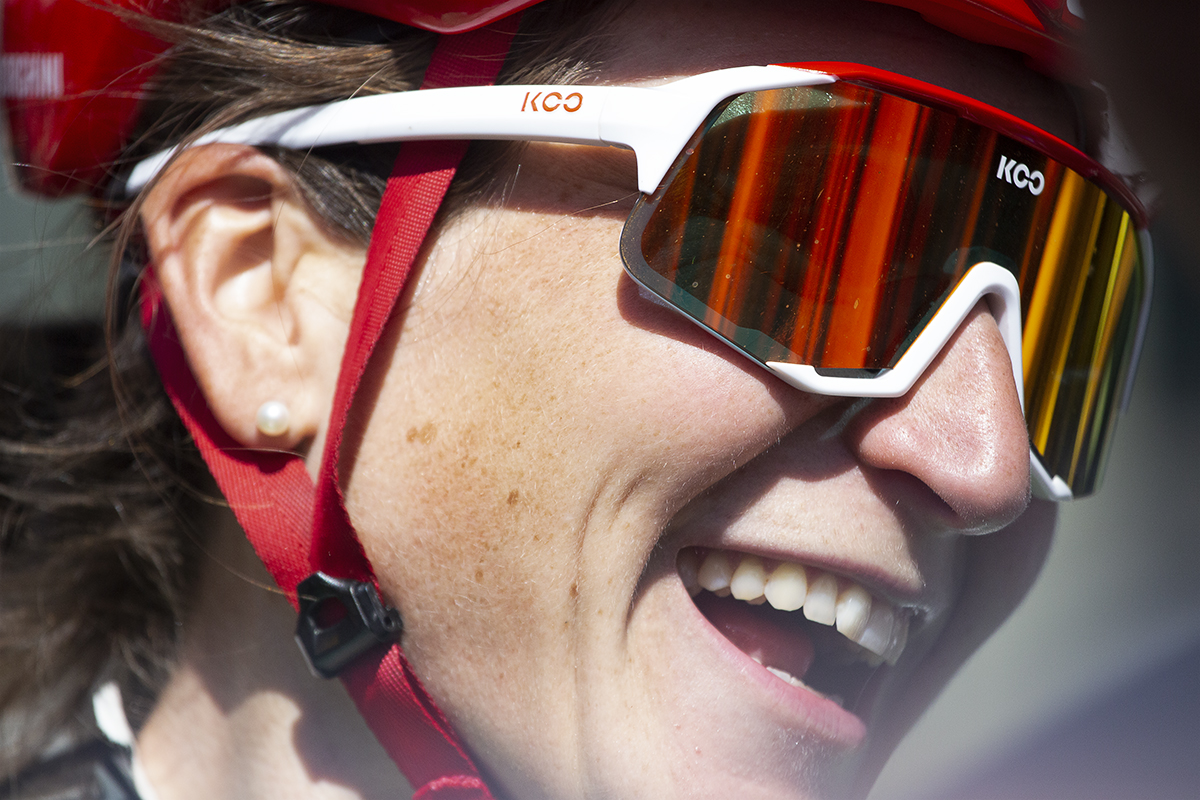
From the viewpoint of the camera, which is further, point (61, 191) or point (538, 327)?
point (61, 191)

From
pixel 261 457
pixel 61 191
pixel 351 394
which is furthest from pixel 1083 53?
pixel 61 191

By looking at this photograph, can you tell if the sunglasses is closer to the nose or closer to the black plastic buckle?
the nose

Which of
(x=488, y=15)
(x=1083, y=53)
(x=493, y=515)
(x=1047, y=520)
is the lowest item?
(x=493, y=515)

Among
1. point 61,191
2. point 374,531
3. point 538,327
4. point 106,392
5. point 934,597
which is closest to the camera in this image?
point 538,327

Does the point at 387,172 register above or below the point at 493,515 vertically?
above

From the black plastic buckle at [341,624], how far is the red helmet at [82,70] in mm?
774

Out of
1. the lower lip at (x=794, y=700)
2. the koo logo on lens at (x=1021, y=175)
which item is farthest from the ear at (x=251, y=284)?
the koo logo on lens at (x=1021, y=175)

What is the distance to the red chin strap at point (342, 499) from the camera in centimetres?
120

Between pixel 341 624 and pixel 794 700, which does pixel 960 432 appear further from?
pixel 341 624

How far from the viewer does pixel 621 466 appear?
1.10 metres

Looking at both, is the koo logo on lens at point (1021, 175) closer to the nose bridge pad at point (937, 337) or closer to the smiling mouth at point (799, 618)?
the nose bridge pad at point (937, 337)

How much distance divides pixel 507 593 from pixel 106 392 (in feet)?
3.64

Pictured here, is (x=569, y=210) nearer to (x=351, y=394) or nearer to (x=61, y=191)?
(x=351, y=394)

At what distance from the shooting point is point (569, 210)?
3.76 ft
